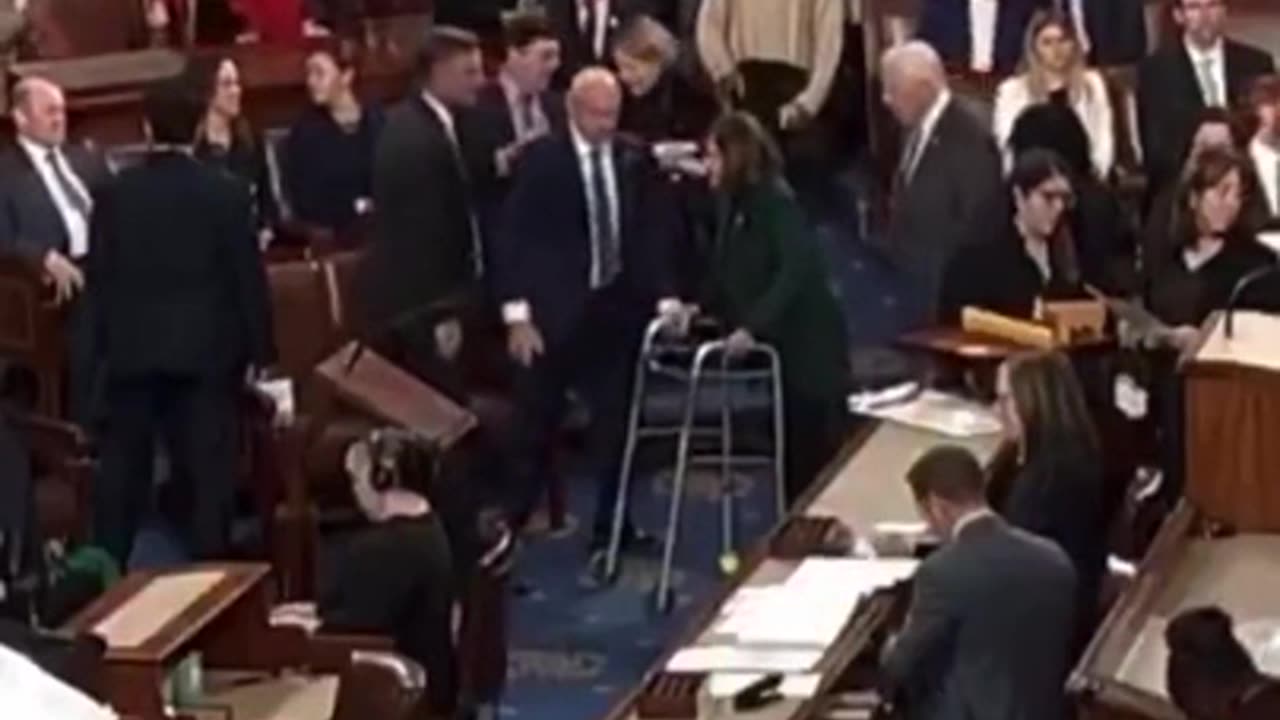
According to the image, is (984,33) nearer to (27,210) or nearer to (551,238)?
(551,238)

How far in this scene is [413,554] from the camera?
7383 mm

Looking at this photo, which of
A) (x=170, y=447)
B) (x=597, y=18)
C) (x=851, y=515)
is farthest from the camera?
(x=597, y=18)

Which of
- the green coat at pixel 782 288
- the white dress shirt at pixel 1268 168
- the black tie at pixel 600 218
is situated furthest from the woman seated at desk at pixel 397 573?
the white dress shirt at pixel 1268 168

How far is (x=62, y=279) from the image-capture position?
10.0m

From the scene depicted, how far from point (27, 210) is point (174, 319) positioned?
3.48 ft

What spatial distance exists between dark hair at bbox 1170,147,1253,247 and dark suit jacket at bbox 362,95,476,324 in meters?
2.48

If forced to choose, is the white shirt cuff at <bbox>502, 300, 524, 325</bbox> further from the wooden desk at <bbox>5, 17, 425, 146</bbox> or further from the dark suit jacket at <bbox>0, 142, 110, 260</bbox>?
the wooden desk at <bbox>5, 17, 425, 146</bbox>

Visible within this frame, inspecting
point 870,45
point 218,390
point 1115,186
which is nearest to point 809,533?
point 218,390

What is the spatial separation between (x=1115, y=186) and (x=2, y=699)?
28.0 feet

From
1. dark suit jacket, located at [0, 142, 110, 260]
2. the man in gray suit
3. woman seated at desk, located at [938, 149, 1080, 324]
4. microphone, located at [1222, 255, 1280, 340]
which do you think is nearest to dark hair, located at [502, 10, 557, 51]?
dark suit jacket, located at [0, 142, 110, 260]

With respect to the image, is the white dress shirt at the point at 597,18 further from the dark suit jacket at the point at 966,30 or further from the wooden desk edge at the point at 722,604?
the wooden desk edge at the point at 722,604

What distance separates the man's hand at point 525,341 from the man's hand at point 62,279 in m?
1.38

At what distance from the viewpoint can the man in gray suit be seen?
6.66 metres

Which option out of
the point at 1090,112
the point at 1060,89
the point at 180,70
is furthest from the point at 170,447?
the point at 1090,112
